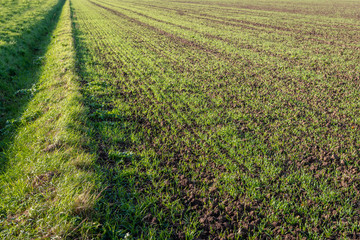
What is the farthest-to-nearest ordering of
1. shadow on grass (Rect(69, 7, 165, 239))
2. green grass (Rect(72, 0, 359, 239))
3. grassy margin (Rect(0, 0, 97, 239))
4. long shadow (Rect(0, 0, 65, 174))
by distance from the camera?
long shadow (Rect(0, 0, 65, 174)), green grass (Rect(72, 0, 359, 239)), shadow on grass (Rect(69, 7, 165, 239)), grassy margin (Rect(0, 0, 97, 239))

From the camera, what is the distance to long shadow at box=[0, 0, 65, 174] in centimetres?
542

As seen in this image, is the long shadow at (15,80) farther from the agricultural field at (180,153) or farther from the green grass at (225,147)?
the green grass at (225,147)

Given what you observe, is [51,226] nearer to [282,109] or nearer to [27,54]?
[282,109]

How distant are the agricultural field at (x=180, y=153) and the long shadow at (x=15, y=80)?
0.25 ft

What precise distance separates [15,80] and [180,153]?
310 inches

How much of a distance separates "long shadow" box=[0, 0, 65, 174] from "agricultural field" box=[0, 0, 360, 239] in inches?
3.0

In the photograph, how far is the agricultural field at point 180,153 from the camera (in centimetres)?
322

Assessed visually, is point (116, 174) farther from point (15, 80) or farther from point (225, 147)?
point (15, 80)

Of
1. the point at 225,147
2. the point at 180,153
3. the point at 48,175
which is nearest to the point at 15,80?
the point at 48,175

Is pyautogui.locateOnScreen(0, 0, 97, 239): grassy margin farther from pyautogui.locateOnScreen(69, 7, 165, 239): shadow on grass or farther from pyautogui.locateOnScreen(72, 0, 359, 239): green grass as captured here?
pyautogui.locateOnScreen(72, 0, 359, 239): green grass

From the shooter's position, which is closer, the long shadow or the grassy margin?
the grassy margin

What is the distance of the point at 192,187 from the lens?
3975 millimetres

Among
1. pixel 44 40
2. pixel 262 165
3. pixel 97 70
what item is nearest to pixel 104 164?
pixel 262 165

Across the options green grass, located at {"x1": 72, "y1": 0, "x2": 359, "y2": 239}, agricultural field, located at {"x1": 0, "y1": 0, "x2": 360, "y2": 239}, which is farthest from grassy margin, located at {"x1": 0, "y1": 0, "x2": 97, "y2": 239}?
green grass, located at {"x1": 72, "y1": 0, "x2": 359, "y2": 239}
